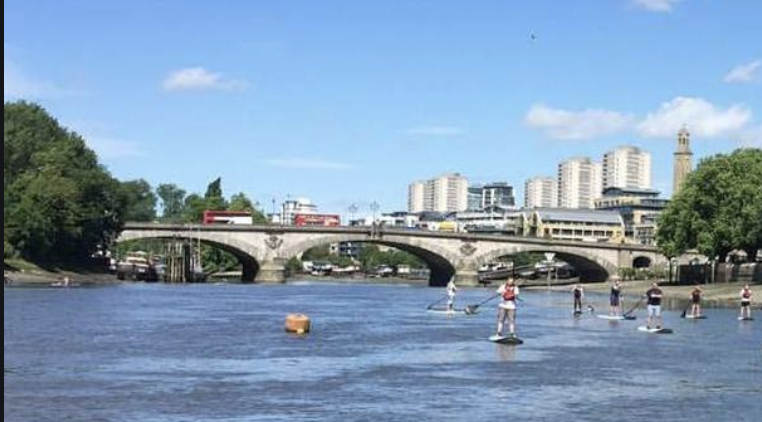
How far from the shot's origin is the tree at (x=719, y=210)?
10856cm

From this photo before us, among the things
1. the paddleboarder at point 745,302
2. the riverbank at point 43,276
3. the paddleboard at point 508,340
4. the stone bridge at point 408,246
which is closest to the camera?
the paddleboard at point 508,340

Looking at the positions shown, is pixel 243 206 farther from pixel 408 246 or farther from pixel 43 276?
pixel 43 276

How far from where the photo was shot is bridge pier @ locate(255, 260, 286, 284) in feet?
496

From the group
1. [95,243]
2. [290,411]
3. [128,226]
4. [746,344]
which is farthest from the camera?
[128,226]

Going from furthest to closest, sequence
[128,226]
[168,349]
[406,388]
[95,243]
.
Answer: [128,226], [95,243], [168,349], [406,388]

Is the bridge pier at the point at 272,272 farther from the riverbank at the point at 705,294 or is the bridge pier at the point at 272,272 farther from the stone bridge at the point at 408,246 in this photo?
the riverbank at the point at 705,294

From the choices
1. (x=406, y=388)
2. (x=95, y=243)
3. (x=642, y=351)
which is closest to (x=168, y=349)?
(x=406, y=388)

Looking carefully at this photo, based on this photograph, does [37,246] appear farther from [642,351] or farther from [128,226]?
[642,351]

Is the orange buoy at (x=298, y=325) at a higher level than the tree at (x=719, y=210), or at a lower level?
lower

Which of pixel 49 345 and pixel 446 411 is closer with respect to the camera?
pixel 446 411

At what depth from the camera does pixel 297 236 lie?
152875 millimetres

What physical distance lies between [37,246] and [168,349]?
8743cm

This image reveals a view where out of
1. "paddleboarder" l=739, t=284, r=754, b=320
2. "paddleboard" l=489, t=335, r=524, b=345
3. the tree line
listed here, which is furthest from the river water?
the tree line

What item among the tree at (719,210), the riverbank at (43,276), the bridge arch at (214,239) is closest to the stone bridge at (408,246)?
the bridge arch at (214,239)
